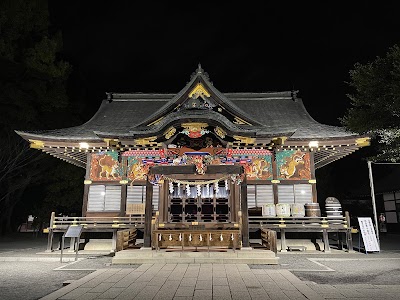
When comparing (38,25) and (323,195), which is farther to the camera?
(323,195)

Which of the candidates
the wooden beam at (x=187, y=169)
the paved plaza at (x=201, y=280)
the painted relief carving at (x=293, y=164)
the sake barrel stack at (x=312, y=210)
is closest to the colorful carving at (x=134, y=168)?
the wooden beam at (x=187, y=169)

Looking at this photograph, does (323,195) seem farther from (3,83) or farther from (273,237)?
(3,83)

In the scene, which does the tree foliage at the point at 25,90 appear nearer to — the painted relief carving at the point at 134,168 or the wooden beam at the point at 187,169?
the painted relief carving at the point at 134,168

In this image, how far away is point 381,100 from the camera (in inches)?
466

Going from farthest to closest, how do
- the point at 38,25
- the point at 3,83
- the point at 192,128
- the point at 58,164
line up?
the point at 58,164 → the point at 38,25 → the point at 3,83 → the point at 192,128

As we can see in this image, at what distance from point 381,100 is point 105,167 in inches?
519

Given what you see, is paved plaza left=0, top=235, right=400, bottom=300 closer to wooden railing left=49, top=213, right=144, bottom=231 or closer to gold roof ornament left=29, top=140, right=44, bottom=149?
wooden railing left=49, top=213, right=144, bottom=231

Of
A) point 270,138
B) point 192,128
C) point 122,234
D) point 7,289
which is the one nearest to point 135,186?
point 122,234

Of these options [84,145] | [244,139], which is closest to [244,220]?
[244,139]

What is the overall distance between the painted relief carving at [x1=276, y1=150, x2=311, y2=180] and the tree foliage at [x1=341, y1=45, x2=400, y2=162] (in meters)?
3.06

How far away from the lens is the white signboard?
12.7 m

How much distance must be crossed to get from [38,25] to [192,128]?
63.1 feet

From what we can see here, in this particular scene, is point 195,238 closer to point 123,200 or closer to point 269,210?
point 269,210

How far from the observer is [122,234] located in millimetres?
11406
